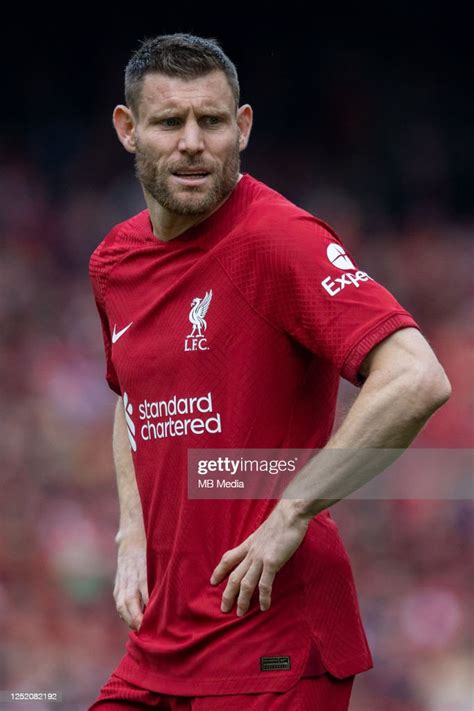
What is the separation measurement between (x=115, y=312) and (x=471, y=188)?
5763 millimetres

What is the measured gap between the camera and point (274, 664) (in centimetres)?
282

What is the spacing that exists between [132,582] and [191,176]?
40.9 inches

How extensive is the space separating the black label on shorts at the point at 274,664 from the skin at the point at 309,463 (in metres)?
0.12

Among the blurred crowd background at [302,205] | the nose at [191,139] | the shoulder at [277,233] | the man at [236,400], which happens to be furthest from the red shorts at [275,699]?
the blurred crowd background at [302,205]

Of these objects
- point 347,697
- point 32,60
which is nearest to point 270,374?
point 347,697

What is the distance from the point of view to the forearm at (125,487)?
11.2 feet

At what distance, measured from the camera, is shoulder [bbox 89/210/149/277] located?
3387 millimetres

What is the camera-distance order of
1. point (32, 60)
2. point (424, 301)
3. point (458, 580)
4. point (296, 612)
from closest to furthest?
point (296, 612) → point (458, 580) → point (424, 301) → point (32, 60)

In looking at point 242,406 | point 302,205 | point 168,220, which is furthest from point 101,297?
point 302,205

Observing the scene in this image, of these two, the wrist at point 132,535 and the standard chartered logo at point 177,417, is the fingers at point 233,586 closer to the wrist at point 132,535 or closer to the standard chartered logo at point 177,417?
the standard chartered logo at point 177,417

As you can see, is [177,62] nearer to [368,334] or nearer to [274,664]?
[368,334]

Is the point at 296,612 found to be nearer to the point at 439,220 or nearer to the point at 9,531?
the point at 9,531

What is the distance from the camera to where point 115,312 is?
3.33m

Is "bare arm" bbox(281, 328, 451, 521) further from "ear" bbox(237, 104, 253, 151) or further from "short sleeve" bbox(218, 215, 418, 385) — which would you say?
"ear" bbox(237, 104, 253, 151)
